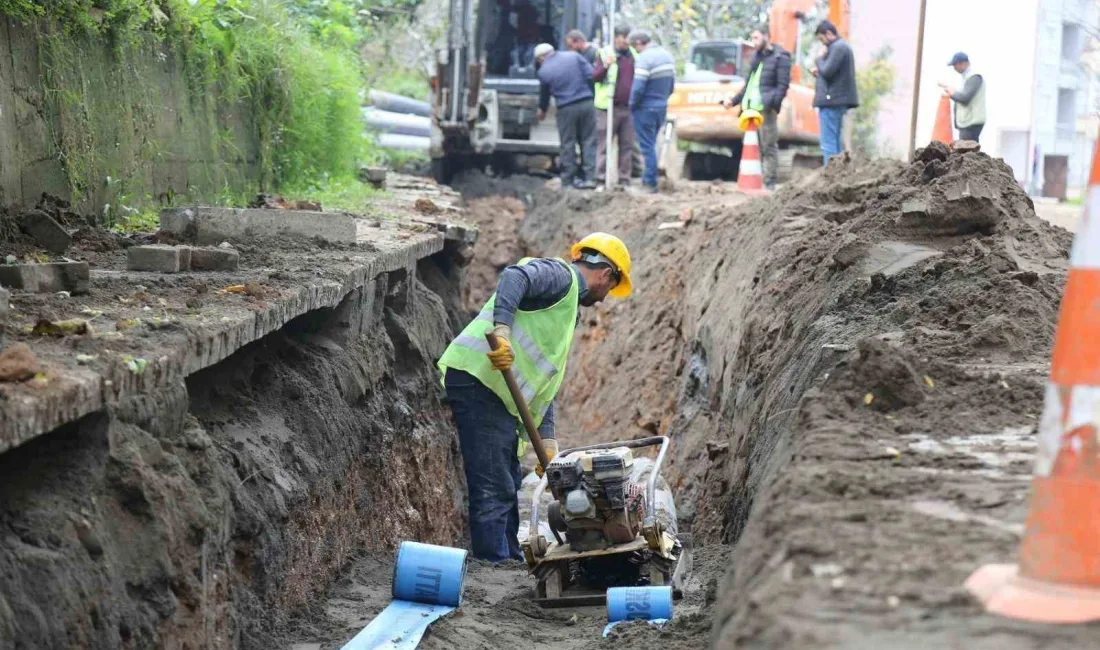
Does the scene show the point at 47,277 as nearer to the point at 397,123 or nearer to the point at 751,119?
the point at 751,119

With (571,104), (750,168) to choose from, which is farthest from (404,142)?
(750,168)

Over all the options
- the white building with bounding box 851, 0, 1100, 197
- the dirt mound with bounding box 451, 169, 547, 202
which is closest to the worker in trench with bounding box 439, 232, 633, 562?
the dirt mound with bounding box 451, 169, 547, 202

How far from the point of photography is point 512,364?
670cm

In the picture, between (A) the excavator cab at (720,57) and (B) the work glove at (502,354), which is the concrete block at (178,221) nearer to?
(B) the work glove at (502,354)

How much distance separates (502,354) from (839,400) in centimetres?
251

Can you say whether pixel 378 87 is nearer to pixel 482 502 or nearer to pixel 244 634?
pixel 482 502

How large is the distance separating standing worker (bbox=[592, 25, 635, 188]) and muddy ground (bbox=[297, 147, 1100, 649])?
3.08m

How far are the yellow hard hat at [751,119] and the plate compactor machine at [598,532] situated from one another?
33.0 feet

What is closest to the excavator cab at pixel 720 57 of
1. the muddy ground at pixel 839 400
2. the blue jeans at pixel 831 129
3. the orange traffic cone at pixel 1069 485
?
the blue jeans at pixel 831 129

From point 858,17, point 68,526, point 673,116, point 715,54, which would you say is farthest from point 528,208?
point 858,17

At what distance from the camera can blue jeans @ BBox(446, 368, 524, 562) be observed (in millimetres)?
6992

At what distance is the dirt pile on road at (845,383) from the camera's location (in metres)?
2.80

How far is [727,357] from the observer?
27.6ft

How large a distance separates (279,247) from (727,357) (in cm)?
305
